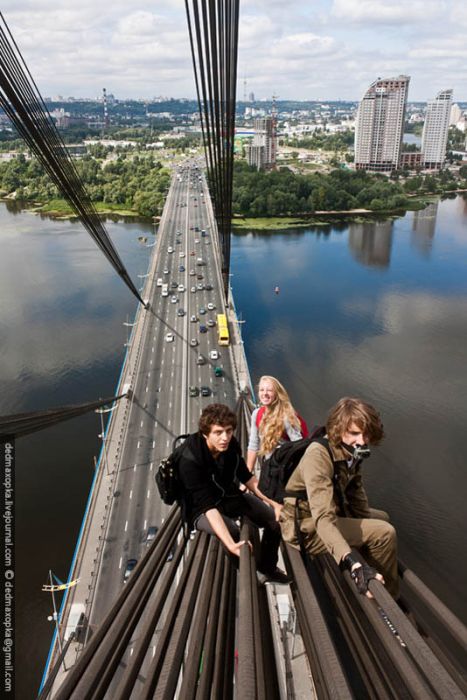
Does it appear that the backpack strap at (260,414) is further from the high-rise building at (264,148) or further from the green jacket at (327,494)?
the high-rise building at (264,148)

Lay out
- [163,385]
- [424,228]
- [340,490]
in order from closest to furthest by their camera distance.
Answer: [340,490], [163,385], [424,228]

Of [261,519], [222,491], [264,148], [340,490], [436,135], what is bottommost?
[261,519]

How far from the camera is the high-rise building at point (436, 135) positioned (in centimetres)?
5256

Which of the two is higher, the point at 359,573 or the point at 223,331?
the point at 359,573

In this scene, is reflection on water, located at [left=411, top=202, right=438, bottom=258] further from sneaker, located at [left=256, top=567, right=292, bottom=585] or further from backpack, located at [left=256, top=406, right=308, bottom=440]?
sneaker, located at [left=256, top=567, right=292, bottom=585]

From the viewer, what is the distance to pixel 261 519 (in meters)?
1.61

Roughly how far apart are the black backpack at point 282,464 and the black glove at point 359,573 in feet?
1.04

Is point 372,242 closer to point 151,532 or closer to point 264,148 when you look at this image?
point 151,532

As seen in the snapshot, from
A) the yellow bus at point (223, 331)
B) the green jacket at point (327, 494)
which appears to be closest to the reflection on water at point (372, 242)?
the yellow bus at point (223, 331)

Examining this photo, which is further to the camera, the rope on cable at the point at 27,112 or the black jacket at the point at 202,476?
the rope on cable at the point at 27,112

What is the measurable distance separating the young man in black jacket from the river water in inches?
237

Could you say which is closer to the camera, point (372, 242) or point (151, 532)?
point (151, 532)

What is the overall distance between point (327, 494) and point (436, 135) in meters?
62.0

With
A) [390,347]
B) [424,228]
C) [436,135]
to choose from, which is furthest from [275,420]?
[436,135]
